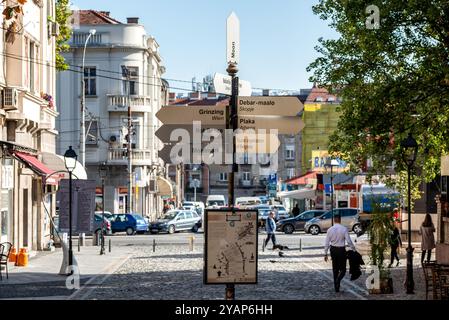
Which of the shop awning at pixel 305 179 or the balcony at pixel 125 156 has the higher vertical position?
the balcony at pixel 125 156

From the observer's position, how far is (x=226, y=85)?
13.5 m

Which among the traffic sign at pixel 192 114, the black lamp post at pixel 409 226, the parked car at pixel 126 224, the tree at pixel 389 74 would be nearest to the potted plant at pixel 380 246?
the black lamp post at pixel 409 226

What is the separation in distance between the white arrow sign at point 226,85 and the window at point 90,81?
61396mm

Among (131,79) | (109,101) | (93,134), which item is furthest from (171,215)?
(131,79)

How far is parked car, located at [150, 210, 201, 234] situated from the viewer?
64.7 m

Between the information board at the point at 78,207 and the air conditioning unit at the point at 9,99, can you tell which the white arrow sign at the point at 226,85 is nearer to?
the air conditioning unit at the point at 9,99

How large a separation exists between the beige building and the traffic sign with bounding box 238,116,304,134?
1597 centimetres

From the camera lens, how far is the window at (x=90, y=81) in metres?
74.4

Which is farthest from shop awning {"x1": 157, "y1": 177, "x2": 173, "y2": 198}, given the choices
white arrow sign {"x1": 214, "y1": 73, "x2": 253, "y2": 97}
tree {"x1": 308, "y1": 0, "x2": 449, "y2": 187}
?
white arrow sign {"x1": 214, "y1": 73, "x2": 253, "y2": 97}

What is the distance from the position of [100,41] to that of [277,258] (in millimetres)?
39095

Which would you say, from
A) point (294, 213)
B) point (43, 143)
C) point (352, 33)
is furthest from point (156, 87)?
point (352, 33)

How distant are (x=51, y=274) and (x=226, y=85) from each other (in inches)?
690

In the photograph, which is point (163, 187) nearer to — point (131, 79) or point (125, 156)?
point (125, 156)
